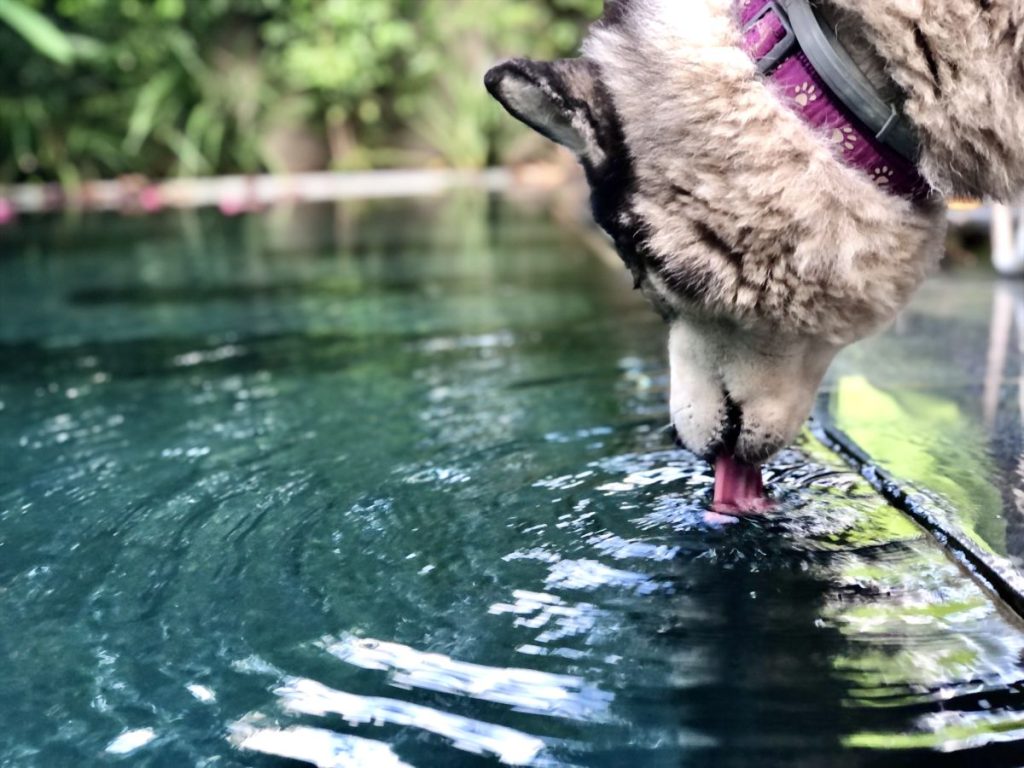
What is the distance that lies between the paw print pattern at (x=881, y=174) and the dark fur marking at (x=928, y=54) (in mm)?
121

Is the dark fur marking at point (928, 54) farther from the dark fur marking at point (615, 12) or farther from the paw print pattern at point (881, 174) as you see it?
the dark fur marking at point (615, 12)

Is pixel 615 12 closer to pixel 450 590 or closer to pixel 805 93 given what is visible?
pixel 805 93

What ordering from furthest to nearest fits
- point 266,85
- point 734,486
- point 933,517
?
point 266,85 → point 734,486 → point 933,517

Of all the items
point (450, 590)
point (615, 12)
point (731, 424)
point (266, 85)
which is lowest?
point (450, 590)

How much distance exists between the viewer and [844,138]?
145 centimetres

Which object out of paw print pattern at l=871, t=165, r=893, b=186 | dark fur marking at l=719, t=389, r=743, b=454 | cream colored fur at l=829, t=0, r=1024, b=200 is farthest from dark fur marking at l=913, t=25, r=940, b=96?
dark fur marking at l=719, t=389, r=743, b=454

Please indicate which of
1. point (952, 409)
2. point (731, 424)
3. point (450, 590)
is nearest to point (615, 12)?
point (731, 424)

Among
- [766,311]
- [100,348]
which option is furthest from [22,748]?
[100,348]

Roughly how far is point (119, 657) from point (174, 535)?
0.42 m

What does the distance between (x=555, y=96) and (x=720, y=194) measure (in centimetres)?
29

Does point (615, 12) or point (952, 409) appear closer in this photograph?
point (615, 12)

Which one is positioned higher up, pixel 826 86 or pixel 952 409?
pixel 826 86

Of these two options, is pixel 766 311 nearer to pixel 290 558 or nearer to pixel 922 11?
pixel 922 11

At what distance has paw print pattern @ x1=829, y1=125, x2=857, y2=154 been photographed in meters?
1.45
